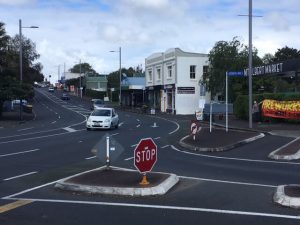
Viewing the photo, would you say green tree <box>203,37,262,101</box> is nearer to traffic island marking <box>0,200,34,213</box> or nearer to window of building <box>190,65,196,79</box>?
window of building <box>190,65,196,79</box>

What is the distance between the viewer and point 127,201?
35.0ft

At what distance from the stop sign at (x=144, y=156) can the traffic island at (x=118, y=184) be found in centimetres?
35

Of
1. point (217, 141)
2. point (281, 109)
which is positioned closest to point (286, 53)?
point (281, 109)

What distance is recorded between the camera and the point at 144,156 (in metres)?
12.2

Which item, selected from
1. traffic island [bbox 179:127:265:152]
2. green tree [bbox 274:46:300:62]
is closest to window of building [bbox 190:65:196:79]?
green tree [bbox 274:46:300:62]

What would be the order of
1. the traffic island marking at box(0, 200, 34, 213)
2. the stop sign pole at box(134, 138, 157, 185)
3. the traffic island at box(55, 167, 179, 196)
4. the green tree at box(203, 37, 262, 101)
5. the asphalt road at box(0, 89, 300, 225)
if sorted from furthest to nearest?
the green tree at box(203, 37, 262, 101) < the stop sign pole at box(134, 138, 157, 185) < the traffic island at box(55, 167, 179, 196) < the traffic island marking at box(0, 200, 34, 213) < the asphalt road at box(0, 89, 300, 225)

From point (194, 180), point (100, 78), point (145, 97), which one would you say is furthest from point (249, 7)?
point (100, 78)

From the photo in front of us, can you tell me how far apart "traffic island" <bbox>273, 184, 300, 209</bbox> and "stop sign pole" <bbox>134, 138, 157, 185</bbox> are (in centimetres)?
286

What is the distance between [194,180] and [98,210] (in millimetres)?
4540

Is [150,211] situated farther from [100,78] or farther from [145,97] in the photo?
[100,78]

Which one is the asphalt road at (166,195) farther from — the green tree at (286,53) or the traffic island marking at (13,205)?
the green tree at (286,53)

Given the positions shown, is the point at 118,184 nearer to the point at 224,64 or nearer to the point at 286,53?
the point at 224,64

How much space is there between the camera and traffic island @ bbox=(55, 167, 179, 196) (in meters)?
11.3

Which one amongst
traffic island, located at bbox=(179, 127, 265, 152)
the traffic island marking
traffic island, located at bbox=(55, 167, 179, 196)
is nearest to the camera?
the traffic island marking
